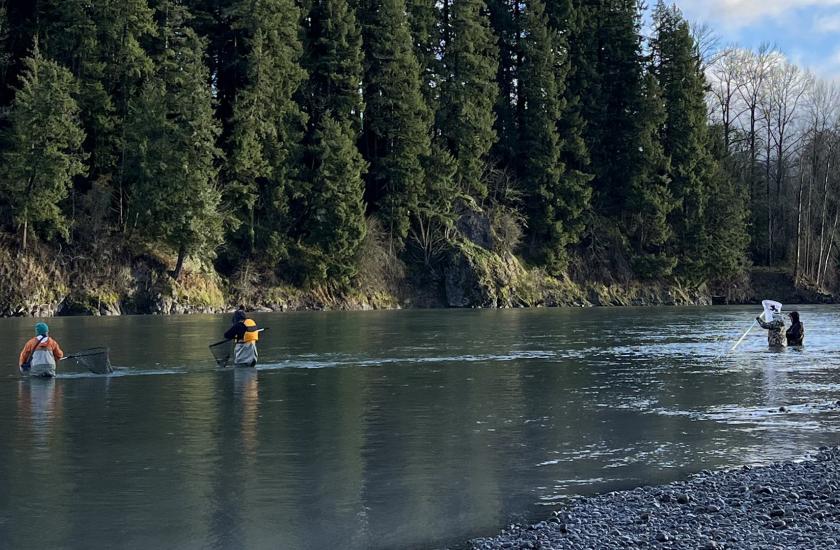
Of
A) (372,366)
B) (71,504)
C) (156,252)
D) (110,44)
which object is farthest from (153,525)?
(110,44)

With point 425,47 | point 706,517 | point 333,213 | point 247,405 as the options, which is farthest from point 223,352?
point 425,47

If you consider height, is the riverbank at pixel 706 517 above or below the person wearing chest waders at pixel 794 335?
below

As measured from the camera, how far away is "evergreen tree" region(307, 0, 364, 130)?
75.8m

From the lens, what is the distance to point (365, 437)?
663 inches

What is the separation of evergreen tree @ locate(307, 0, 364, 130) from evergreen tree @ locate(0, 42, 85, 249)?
1989cm

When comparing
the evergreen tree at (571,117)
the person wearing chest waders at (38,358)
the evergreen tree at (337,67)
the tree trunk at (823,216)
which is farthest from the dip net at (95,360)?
the tree trunk at (823,216)

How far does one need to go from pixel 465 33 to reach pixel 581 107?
1509 cm

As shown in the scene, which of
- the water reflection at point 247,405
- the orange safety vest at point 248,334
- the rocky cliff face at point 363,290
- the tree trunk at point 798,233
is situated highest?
the tree trunk at point 798,233

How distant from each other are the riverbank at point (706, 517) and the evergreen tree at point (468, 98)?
69.4 m

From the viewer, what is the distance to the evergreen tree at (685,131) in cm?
9219

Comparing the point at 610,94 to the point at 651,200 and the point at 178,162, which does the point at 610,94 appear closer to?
the point at 651,200

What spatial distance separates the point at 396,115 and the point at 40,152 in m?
27.4

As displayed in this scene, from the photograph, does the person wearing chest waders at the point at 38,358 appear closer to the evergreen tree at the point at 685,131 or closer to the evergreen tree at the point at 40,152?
the evergreen tree at the point at 40,152

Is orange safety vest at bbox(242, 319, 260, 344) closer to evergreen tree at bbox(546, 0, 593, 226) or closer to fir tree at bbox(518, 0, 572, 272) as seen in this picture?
fir tree at bbox(518, 0, 572, 272)
